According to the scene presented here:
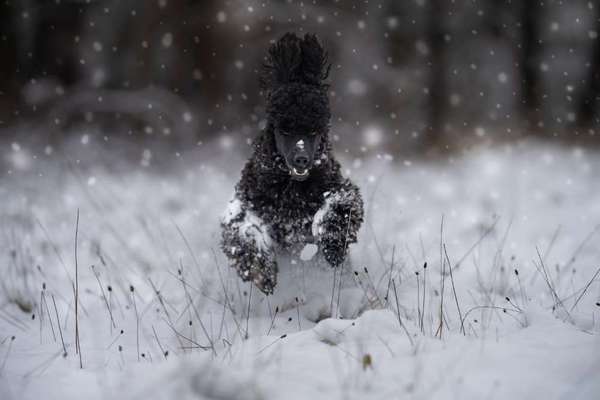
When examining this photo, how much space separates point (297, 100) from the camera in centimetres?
303

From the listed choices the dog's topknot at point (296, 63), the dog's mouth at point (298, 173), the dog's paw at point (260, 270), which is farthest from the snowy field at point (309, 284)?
the dog's topknot at point (296, 63)

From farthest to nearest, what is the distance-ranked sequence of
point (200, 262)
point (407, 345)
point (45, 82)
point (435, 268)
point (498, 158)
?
point (45, 82)
point (498, 158)
point (200, 262)
point (435, 268)
point (407, 345)

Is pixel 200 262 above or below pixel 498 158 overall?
below

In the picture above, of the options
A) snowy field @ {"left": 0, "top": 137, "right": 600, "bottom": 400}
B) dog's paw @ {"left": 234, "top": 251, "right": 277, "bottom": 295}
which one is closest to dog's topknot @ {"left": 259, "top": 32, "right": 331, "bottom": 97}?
dog's paw @ {"left": 234, "top": 251, "right": 277, "bottom": 295}

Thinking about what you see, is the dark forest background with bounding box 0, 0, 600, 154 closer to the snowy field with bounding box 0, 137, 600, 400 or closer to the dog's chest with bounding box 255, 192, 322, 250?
the snowy field with bounding box 0, 137, 600, 400

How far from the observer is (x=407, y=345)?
172 cm

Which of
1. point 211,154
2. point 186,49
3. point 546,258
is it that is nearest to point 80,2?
point 186,49

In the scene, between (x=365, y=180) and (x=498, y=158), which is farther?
(x=498, y=158)

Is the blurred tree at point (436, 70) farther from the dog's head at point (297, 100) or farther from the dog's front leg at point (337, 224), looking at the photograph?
the dog's front leg at point (337, 224)

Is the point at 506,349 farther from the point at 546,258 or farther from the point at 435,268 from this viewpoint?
the point at 546,258

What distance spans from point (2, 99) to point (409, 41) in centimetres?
821

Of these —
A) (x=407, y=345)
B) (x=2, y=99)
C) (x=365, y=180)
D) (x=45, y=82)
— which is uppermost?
(x=45, y=82)

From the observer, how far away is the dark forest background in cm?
780

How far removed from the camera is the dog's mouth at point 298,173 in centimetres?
290
